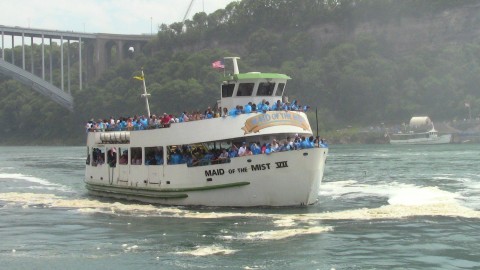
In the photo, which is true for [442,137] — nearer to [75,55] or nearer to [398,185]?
[398,185]

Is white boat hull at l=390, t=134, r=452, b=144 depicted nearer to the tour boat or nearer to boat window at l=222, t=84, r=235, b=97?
the tour boat

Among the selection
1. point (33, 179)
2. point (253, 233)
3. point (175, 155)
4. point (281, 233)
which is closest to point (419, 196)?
point (175, 155)

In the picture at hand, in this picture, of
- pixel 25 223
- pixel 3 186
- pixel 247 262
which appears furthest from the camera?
pixel 3 186

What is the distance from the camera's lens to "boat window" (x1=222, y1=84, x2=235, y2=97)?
28.0 m

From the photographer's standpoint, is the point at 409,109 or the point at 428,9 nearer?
the point at 409,109

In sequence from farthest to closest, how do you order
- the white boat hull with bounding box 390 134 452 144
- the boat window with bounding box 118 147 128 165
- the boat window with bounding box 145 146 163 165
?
the white boat hull with bounding box 390 134 452 144 < the boat window with bounding box 118 147 128 165 < the boat window with bounding box 145 146 163 165

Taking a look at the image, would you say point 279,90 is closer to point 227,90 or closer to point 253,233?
point 227,90

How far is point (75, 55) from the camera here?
16662 cm

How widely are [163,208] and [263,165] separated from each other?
4781mm

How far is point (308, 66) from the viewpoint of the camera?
13175cm

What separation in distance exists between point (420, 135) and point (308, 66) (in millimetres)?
33443

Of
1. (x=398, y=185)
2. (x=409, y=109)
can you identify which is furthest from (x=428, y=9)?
(x=398, y=185)

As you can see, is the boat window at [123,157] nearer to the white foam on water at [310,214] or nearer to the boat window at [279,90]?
the white foam on water at [310,214]

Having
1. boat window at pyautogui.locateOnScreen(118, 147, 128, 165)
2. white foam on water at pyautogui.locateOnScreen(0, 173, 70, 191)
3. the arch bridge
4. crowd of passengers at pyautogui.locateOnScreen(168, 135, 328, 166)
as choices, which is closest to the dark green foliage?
the arch bridge
